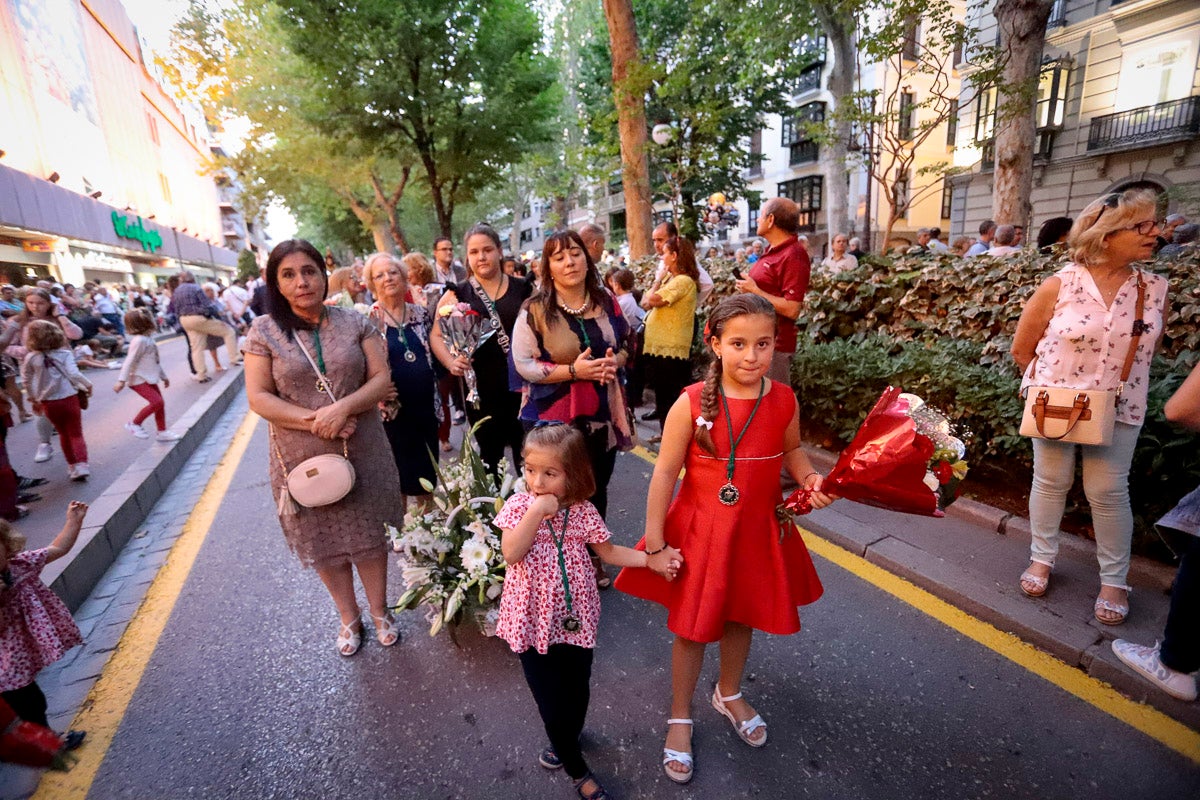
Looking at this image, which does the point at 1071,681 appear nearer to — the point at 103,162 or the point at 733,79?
the point at 733,79

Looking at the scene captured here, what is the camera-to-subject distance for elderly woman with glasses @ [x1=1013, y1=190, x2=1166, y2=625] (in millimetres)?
2414

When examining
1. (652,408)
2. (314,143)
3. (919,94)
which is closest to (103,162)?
(314,143)

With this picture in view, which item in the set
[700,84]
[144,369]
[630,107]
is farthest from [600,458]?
[700,84]

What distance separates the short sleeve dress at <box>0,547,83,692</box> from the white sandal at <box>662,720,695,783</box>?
2497 millimetres

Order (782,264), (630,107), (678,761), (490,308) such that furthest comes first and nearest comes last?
(630,107)
(782,264)
(490,308)
(678,761)

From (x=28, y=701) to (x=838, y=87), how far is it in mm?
19811

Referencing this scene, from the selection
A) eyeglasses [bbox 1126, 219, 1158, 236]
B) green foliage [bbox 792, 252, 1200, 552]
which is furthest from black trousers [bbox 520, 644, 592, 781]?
eyeglasses [bbox 1126, 219, 1158, 236]

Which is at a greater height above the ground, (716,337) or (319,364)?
(716,337)

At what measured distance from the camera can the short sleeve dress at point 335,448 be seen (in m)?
2.55

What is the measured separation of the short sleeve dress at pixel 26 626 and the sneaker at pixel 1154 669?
447 centimetres

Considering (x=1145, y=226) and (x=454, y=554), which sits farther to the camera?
(x=454, y=554)

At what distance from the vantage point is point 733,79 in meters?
18.7

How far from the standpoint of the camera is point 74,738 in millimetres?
2465

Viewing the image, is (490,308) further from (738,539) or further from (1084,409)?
(1084,409)
